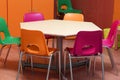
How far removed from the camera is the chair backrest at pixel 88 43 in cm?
325

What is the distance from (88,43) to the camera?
3320 mm

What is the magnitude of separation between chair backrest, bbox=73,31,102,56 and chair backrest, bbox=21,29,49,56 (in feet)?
1.35

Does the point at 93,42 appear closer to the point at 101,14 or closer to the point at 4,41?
the point at 4,41

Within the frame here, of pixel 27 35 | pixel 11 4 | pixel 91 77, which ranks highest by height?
pixel 11 4

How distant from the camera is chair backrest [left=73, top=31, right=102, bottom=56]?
3252mm

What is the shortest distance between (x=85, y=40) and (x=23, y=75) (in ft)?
4.13

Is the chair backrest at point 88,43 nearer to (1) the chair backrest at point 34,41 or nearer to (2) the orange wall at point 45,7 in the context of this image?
(1) the chair backrest at point 34,41

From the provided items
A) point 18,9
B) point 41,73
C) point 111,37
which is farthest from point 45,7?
point 111,37

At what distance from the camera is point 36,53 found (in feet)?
11.1

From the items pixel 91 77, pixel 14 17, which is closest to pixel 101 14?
pixel 14 17

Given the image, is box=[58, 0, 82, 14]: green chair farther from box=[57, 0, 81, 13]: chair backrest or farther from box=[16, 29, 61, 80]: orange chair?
box=[16, 29, 61, 80]: orange chair

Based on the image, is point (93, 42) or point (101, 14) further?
point (101, 14)

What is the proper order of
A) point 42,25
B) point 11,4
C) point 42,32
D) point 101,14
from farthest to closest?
point 101,14
point 11,4
point 42,25
point 42,32

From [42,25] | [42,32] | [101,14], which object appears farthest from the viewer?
[101,14]
